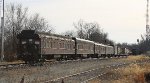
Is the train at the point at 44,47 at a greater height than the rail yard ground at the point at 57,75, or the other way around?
the train at the point at 44,47

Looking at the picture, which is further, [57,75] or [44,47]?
[44,47]

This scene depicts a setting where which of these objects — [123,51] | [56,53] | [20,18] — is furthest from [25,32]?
[123,51]

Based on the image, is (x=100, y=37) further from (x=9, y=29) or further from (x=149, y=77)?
(x=149, y=77)

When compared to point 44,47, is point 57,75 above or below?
below

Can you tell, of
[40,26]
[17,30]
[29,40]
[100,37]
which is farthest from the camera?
[100,37]

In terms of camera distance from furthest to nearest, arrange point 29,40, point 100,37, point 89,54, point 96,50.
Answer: point 100,37 → point 96,50 → point 89,54 → point 29,40

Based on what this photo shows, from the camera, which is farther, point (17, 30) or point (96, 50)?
point (17, 30)

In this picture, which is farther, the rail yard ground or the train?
the train

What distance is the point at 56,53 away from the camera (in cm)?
4250

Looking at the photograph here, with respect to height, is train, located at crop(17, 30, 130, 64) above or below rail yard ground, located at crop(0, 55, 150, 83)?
above

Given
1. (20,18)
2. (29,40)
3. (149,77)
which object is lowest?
(149,77)

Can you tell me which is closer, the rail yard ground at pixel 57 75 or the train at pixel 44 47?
the rail yard ground at pixel 57 75

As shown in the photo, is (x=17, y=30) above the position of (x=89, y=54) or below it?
above

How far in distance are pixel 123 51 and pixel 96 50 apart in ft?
137
